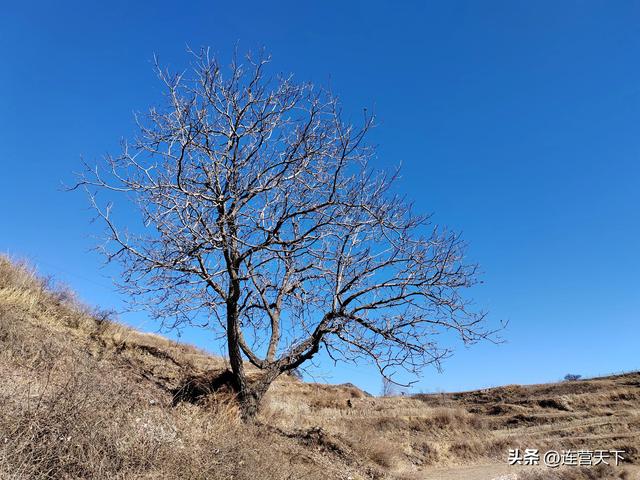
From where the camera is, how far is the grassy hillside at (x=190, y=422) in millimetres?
5008

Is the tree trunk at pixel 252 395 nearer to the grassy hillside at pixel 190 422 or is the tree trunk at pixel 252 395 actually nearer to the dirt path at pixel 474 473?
the grassy hillside at pixel 190 422

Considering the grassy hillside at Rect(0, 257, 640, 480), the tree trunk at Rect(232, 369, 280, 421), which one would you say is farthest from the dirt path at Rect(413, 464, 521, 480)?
the tree trunk at Rect(232, 369, 280, 421)

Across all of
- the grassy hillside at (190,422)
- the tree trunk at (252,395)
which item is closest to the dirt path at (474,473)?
the grassy hillside at (190,422)

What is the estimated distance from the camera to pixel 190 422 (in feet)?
24.4

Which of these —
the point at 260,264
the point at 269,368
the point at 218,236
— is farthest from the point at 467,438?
the point at 218,236

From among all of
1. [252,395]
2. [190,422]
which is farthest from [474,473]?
[190,422]

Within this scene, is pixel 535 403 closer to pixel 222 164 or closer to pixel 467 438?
pixel 467 438

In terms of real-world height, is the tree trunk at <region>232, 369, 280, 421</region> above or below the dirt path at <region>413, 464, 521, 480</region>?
above

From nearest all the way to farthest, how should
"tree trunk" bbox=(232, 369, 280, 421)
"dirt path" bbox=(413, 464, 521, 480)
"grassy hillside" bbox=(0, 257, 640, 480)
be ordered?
"grassy hillside" bbox=(0, 257, 640, 480), "tree trunk" bbox=(232, 369, 280, 421), "dirt path" bbox=(413, 464, 521, 480)

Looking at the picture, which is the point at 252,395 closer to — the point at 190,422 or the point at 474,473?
the point at 190,422

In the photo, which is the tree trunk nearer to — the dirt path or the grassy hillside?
the grassy hillside

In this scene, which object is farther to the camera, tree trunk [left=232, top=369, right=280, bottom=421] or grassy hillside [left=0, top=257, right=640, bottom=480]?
tree trunk [left=232, top=369, right=280, bottom=421]

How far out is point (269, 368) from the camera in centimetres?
1098

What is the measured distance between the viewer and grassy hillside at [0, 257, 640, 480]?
197 inches
